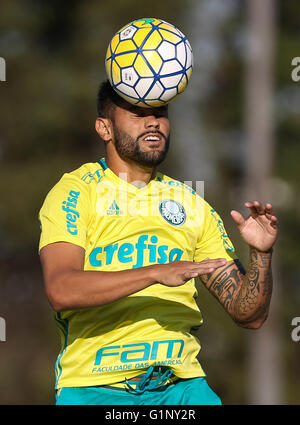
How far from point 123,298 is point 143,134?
1.20 metres

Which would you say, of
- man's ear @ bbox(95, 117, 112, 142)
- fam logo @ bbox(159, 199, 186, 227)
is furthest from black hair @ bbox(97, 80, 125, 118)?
fam logo @ bbox(159, 199, 186, 227)

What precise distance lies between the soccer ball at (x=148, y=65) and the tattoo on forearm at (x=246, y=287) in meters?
1.29

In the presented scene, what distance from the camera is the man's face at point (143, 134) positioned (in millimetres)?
5918

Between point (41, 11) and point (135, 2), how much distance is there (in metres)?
3.24

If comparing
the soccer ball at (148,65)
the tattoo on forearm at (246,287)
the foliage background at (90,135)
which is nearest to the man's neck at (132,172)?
the soccer ball at (148,65)

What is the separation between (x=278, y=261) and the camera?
21.4m

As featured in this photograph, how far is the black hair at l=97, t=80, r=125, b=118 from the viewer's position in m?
6.14

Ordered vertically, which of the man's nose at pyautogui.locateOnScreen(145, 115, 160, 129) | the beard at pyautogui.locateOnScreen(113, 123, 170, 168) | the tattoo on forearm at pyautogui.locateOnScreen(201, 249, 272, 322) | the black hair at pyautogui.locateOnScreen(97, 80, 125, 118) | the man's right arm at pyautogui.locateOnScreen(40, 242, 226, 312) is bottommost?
the tattoo on forearm at pyautogui.locateOnScreen(201, 249, 272, 322)

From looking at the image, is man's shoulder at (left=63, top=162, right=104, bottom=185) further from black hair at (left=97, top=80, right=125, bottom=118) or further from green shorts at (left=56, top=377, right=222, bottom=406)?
green shorts at (left=56, top=377, right=222, bottom=406)

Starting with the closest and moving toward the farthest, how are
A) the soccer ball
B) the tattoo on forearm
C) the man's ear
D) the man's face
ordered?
the tattoo on forearm, the soccer ball, the man's face, the man's ear

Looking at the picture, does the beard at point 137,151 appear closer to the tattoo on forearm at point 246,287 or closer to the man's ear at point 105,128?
the man's ear at point 105,128

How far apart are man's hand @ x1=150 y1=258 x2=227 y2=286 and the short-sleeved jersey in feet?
2.27

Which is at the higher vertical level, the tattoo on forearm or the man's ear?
the man's ear

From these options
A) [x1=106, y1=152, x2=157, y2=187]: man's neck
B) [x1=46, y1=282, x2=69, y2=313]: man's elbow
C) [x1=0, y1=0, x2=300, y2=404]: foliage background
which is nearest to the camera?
[x1=46, y1=282, x2=69, y2=313]: man's elbow
